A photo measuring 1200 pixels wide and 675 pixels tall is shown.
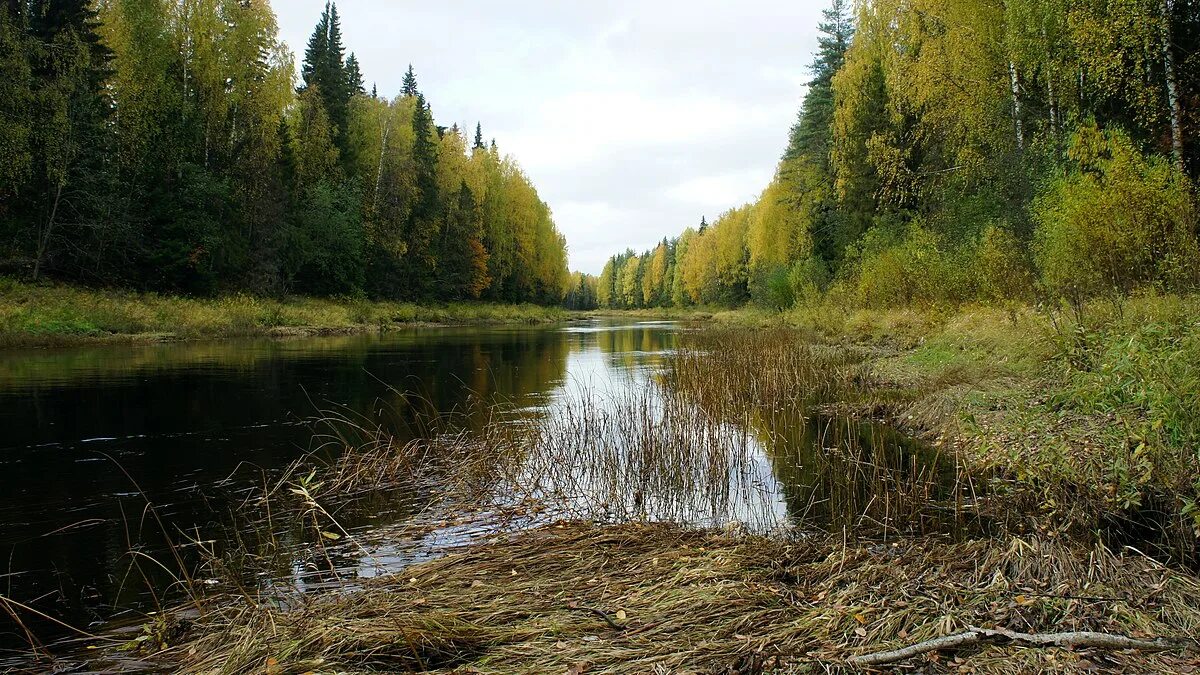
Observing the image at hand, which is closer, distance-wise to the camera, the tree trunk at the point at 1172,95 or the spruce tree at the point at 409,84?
the tree trunk at the point at 1172,95

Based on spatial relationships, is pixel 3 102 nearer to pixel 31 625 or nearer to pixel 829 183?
pixel 31 625

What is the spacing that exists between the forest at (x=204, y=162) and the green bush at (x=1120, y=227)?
26376 mm

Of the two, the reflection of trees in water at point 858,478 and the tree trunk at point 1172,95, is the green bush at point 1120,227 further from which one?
the reflection of trees in water at point 858,478

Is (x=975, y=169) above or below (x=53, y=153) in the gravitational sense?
below

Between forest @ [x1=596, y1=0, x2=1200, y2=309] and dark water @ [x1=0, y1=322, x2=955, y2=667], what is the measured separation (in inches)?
199

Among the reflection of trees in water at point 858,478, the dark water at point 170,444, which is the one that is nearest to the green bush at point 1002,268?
the reflection of trees in water at point 858,478

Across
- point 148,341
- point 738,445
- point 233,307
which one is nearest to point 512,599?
point 738,445

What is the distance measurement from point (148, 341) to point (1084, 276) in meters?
25.1

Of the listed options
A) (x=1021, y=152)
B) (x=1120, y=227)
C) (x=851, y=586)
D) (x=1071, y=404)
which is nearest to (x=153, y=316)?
(x=851, y=586)

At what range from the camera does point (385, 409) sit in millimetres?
10711

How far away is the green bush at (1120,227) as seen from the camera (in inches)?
354

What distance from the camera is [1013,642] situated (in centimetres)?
281

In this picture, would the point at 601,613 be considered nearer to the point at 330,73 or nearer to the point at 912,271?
the point at 912,271

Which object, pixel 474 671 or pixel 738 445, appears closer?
pixel 474 671
